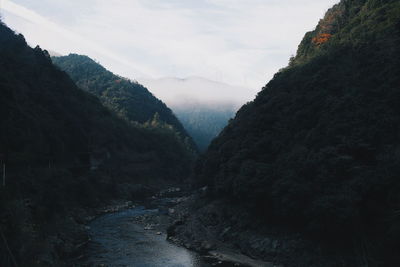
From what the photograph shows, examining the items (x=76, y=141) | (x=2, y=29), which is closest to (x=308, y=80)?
(x=76, y=141)

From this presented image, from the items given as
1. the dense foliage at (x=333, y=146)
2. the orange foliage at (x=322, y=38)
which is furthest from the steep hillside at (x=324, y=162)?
the orange foliage at (x=322, y=38)

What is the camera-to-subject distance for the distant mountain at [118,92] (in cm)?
16000

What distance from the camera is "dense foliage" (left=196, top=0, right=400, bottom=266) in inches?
1307

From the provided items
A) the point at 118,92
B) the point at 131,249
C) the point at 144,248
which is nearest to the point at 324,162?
the point at 144,248

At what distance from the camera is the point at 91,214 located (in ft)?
196

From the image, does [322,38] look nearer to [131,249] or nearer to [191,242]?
[191,242]

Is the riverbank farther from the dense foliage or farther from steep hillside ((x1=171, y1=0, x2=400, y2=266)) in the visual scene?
the dense foliage

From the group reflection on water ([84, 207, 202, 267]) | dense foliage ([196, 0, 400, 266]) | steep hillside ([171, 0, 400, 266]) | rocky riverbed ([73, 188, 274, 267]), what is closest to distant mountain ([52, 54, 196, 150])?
rocky riverbed ([73, 188, 274, 267])

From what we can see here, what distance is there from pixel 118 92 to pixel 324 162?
13985 centimetres

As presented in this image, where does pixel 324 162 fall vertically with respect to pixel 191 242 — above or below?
above

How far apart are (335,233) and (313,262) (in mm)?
3459

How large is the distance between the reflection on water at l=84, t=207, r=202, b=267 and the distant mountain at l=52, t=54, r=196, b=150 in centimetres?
10520

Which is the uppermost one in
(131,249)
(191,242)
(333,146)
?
(333,146)

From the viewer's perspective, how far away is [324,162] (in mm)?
38312
